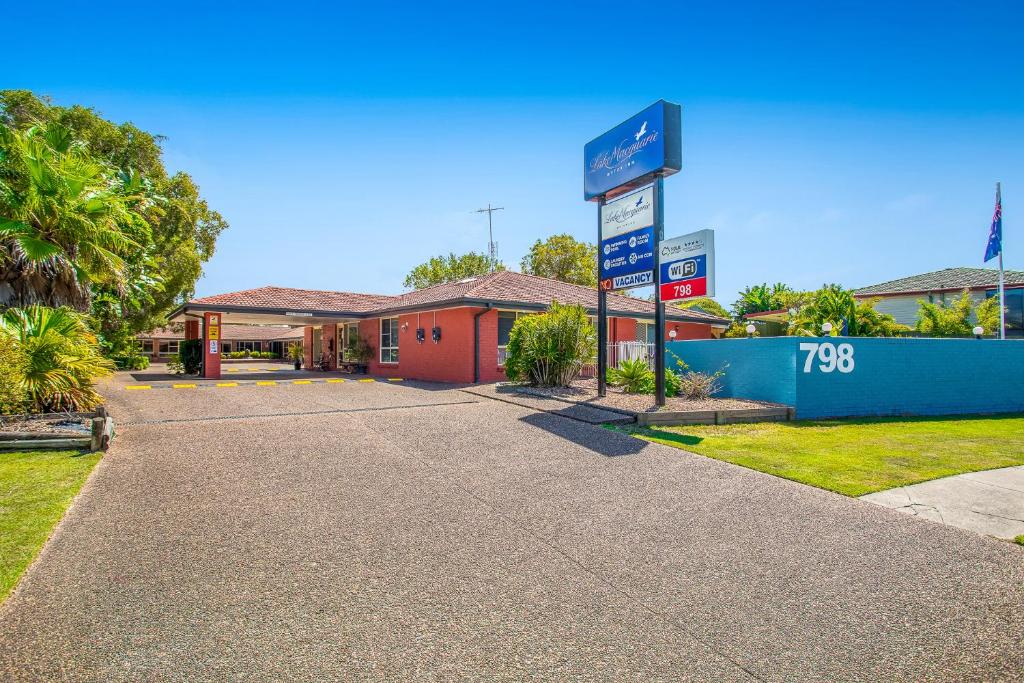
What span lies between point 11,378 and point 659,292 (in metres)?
11.0

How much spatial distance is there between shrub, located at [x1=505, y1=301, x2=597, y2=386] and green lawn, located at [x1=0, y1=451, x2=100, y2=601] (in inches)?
368

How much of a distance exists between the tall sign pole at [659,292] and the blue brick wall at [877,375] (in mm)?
2606

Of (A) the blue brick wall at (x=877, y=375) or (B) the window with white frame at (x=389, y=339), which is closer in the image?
(A) the blue brick wall at (x=877, y=375)

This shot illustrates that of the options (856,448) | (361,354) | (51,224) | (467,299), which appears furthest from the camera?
(361,354)

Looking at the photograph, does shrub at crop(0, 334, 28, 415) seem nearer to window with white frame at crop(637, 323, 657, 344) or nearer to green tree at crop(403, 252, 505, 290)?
window with white frame at crop(637, 323, 657, 344)

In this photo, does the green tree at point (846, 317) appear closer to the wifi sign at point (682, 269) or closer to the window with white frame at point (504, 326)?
the window with white frame at point (504, 326)

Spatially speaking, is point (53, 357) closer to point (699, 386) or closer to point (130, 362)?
point (699, 386)

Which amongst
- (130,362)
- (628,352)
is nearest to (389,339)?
(628,352)

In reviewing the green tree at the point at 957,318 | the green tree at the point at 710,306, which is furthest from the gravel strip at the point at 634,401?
the green tree at the point at 710,306

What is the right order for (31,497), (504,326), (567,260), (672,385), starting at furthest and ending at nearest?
(567,260), (504,326), (672,385), (31,497)

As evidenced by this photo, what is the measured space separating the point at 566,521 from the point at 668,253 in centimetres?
731

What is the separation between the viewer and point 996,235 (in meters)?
20.7

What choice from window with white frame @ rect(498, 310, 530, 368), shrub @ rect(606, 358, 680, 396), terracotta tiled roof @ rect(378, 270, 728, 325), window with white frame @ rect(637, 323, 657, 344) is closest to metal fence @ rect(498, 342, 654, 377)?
window with white frame @ rect(498, 310, 530, 368)

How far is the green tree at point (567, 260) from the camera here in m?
42.8
